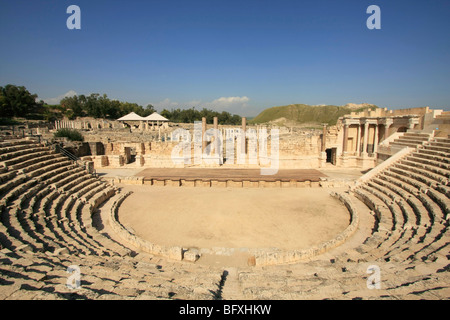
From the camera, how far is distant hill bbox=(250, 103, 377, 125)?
90.6 meters

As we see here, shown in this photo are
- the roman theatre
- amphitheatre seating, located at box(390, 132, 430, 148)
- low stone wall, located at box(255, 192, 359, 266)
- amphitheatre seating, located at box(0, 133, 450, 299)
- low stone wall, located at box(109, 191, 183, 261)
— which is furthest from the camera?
amphitheatre seating, located at box(390, 132, 430, 148)

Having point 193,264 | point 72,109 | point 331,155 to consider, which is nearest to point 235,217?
point 193,264

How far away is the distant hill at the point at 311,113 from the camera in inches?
3568

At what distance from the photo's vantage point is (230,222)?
10.3 m

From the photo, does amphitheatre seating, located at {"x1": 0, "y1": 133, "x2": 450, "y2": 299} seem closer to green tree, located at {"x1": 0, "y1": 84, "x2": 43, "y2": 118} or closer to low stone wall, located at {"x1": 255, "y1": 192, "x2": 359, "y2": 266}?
low stone wall, located at {"x1": 255, "y1": 192, "x2": 359, "y2": 266}

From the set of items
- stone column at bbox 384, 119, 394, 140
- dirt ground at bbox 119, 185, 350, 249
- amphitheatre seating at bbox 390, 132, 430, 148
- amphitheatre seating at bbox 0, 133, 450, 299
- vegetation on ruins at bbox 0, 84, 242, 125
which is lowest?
dirt ground at bbox 119, 185, 350, 249

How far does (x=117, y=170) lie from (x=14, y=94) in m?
41.4

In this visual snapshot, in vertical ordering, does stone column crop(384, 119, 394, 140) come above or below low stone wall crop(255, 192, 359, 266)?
above

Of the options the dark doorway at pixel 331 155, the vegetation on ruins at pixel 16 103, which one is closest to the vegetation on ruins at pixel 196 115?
the vegetation on ruins at pixel 16 103

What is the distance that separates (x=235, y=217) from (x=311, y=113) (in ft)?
322

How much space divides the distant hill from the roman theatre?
76.5 metres

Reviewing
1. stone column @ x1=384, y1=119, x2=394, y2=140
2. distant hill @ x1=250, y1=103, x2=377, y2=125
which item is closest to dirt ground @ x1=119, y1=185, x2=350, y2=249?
stone column @ x1=384, y1=119, x2=394, y2=140

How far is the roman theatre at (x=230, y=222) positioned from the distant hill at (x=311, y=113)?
76.5 meters
